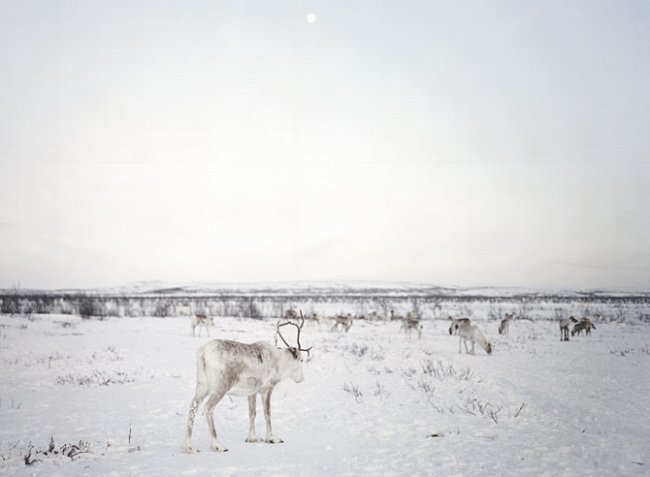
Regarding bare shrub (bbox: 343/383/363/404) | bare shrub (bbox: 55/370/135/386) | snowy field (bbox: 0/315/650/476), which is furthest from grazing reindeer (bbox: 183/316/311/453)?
bare shrub (bbox: 55/370/135/386)

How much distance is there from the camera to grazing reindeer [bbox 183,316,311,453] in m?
6.60

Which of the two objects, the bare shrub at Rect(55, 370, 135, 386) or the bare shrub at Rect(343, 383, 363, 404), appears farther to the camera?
the bare shrub at Rect(55, 370, 135, 386)

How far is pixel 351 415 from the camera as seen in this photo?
9.27m

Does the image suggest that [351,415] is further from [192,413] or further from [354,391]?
[192,413]

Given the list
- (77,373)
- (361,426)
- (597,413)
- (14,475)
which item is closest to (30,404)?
(77,373)

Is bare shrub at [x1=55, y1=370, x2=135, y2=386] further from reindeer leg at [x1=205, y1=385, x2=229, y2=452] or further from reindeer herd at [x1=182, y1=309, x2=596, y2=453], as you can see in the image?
reindeer leg at [x1=205, y1=385, x2=229, y2=452]

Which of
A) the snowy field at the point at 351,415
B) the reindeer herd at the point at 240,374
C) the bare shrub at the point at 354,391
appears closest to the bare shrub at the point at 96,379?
the snowy field at the point at 351,415

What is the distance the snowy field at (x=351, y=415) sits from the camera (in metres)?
6.23

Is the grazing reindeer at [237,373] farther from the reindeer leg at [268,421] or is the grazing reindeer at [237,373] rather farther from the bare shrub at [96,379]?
the bare shrub at [96,379]

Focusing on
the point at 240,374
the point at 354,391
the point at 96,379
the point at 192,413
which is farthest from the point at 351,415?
the point at 96,379

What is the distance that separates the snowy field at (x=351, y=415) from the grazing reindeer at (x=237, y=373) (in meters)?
0.48

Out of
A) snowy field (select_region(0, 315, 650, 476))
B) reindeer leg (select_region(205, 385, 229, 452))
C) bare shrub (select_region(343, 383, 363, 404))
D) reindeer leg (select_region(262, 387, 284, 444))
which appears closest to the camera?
snowy field (select_region(0, 315, 650, 476))

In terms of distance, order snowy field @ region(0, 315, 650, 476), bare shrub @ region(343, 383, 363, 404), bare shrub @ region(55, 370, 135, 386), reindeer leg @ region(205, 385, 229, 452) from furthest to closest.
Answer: bare shrub @ region(55, 370, 135, 386) → bare shrub @ region(343, 383, 363, 404) → reindeer leg @ region(205, 385, 229, 452) → snowy field @ region(0, 315, 650, 476)

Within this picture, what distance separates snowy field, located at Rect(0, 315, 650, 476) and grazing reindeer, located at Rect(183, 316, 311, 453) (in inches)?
19.0
